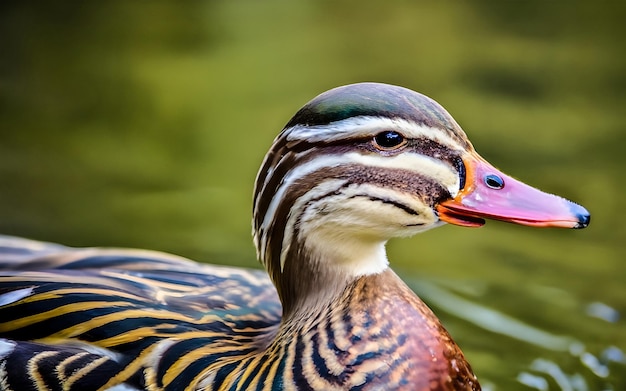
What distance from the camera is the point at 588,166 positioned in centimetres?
551

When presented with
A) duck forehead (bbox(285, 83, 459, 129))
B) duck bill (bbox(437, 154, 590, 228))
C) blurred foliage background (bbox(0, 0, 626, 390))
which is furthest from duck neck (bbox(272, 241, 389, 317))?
blurred foliage background (bbox(0, 0, 626, 390))

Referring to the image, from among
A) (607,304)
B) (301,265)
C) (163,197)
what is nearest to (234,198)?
(163,197)

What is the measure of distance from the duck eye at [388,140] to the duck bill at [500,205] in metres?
0.17

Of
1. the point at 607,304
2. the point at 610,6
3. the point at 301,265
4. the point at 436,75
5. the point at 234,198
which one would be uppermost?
the point at 610,6

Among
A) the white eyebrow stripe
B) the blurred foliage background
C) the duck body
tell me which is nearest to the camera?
the white eyebrow stripe

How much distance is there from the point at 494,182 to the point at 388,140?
0.30 meters

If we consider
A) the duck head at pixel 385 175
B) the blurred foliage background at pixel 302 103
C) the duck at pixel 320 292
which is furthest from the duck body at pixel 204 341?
the blurred foliage background at pixel 302 103

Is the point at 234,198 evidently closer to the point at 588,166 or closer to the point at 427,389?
the point at 588,166

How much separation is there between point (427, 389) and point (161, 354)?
2.34 feet

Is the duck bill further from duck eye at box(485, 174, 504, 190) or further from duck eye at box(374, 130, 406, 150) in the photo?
duck eye at box(374, 130, 406, 150)

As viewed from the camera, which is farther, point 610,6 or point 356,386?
point 610,6

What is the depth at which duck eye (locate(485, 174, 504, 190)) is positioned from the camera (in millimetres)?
2475

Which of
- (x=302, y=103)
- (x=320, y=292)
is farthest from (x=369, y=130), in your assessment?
(x=302, y=103)

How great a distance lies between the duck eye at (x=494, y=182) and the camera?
8.12 ft
